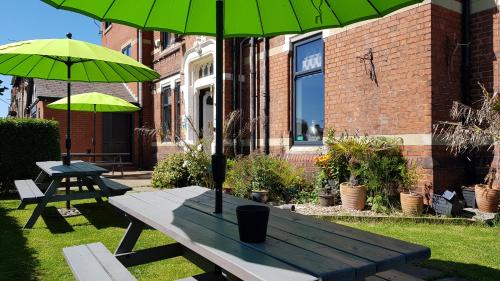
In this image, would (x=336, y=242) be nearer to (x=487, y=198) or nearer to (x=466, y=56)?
(x=487, y=198)

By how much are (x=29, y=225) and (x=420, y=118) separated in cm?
608

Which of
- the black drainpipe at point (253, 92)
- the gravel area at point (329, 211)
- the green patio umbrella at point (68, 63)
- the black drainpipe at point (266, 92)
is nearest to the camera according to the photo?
the green patio umbrella at point (68, 63)

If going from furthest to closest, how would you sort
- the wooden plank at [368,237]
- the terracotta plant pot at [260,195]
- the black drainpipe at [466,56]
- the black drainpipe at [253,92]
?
the black drainpipe at [253,92], the terracotta plant pot at [260,195], the black drainpipe at [466,56], the wooden plank at [368,237]

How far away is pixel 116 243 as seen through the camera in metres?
4.86

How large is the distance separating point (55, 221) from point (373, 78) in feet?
19.1

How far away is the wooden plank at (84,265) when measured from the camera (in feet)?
7.72

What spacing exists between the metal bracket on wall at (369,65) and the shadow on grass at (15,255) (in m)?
5.92

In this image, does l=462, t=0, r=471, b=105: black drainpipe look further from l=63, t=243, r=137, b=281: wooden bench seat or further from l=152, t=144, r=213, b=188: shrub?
l=63, t=243, r=137, b=281: wooden bench seat

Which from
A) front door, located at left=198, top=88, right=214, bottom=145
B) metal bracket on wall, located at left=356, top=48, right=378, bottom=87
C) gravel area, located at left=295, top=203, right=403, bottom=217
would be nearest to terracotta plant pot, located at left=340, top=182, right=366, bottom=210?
gravel area, located at left=295, top=203, right=403, bottom=217

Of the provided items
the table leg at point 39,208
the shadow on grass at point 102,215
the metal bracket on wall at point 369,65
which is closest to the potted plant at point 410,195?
the metal bracket on wall at point 369,65

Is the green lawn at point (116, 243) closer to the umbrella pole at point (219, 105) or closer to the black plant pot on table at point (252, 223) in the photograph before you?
the umbrella pole at point (219, 105)

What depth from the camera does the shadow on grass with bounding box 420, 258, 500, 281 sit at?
362 centimetres

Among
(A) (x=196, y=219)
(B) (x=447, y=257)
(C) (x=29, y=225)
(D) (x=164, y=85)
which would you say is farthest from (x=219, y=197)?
(D) (x=164, y=85)

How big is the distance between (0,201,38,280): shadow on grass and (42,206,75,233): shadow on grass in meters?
0.39
